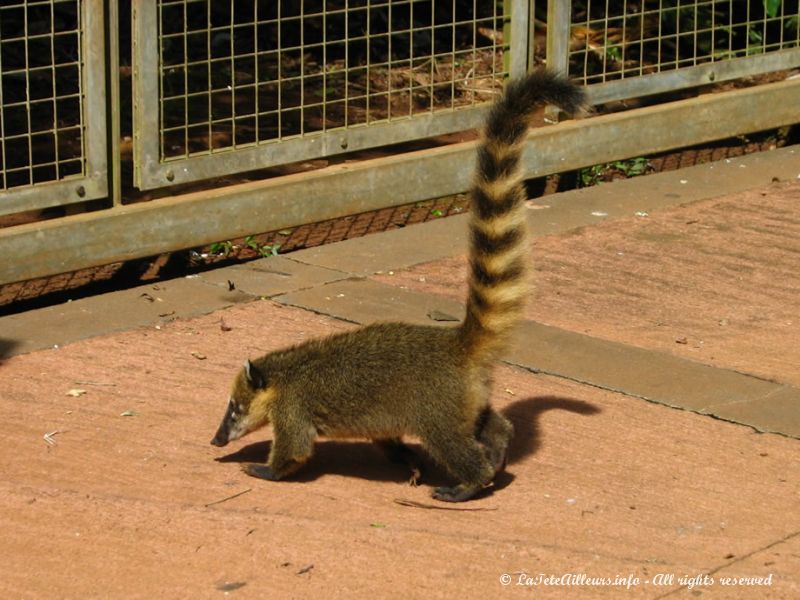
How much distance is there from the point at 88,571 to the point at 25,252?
2.88 metres

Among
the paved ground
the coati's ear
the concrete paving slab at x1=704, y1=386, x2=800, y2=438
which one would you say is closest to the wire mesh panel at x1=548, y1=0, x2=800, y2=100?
the paved ground

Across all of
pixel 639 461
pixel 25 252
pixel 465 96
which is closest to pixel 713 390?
pixel 639 461

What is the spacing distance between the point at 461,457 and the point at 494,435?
25 centimetres

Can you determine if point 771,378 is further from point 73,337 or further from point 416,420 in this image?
point 73,337

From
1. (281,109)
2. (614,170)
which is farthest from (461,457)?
(614,170)

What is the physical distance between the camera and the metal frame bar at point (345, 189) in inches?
289

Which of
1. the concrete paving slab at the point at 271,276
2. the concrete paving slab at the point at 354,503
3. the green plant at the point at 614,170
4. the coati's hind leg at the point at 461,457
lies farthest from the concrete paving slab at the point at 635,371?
the green plant at the point at 614,170

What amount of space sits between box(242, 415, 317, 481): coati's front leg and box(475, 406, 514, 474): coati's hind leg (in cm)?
59

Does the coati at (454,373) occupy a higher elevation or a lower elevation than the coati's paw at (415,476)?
higher

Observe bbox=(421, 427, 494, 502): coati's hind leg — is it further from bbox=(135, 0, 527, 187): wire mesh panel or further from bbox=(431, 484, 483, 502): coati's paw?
bbox=(135, 0, 527, 187): wire mesh panel

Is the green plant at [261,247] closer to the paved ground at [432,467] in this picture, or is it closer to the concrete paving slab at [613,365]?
the paved ground at [432,467]

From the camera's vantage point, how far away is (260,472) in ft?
17.7

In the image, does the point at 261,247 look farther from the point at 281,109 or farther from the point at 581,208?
the point at 581,208

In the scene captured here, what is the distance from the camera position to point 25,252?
7.20 meters
